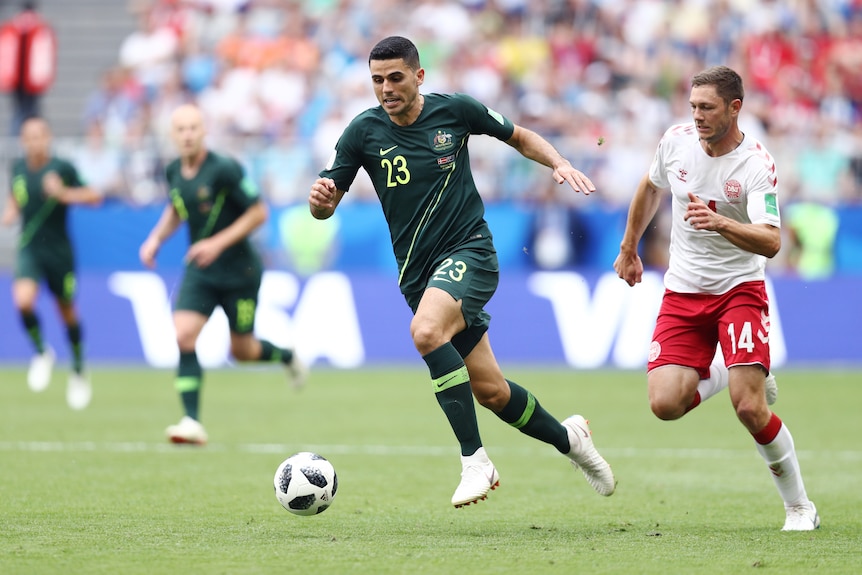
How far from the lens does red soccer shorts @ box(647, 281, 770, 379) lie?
7.11 meters

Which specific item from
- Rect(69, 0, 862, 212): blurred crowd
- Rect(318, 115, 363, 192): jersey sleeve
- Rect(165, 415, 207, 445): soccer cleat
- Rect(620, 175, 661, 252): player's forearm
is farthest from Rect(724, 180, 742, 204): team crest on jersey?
Rect(69, 0, 862, 212): blurred crowd

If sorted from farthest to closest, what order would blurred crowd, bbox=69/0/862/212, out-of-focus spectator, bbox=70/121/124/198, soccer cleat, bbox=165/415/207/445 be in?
blurred crowd, bbox=69/0/862/212
out-of-focus spectator, bbox=70/121/124/198
soccer cleat, bbox=165/415/207/445

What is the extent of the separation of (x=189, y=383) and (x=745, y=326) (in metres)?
5.04

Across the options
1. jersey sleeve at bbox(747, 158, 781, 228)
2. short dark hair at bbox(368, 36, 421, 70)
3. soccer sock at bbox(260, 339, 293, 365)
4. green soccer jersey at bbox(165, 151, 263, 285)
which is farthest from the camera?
soccer sock at bbox(260, 339, 293, 365)

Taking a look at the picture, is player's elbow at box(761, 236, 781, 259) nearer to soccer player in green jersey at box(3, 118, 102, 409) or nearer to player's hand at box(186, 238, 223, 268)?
player's hand at box(186, 238, 223, 268)

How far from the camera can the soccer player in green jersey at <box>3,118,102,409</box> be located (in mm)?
14438

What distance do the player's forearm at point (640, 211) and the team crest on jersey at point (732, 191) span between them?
1.75ft

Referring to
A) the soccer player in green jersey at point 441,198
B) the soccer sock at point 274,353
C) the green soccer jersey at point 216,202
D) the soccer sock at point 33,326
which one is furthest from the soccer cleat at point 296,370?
the soccer player in green jersey at point 441,198

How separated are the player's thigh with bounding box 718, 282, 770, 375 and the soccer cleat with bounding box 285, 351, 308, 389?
248 inches

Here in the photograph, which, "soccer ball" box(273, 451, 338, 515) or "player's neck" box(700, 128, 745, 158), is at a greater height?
"player's neck" box(700, 128, 745, 158)

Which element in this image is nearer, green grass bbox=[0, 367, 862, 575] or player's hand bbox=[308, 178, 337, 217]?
green grass bbox=[0, 367, 862, 575]

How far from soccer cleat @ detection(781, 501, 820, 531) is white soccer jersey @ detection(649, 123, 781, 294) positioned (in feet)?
4.07

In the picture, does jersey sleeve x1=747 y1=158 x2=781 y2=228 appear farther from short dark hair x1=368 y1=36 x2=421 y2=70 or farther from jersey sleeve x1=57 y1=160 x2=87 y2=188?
jersey sleeve x1=57 y1=160 x2=87 y2=188

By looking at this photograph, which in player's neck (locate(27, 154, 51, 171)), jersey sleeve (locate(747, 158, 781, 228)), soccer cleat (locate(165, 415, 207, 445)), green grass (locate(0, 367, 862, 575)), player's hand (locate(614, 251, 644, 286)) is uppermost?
player's neck (locate(27, 154, 51, 171))
